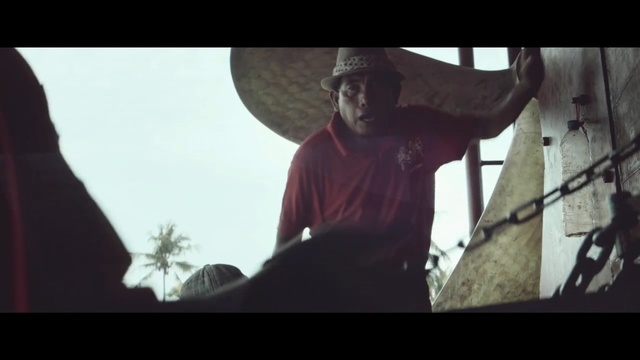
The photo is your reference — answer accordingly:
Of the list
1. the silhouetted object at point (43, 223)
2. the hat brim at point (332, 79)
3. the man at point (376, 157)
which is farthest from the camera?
the hat brim at point (332, 79)

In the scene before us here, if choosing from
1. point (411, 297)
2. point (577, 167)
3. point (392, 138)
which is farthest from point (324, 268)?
point (577, 167)

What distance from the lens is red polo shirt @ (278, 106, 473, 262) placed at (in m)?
2.46

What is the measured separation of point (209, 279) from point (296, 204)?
36 cm

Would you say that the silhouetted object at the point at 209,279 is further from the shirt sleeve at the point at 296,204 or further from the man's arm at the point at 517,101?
the man's arm at the point at 517,101

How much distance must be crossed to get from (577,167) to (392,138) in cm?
56

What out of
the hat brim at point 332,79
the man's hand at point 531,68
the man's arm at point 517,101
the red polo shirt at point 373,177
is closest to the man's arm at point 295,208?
the red polo shirt at point 373,177

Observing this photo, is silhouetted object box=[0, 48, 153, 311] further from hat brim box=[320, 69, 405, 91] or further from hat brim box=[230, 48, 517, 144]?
hat brim box=[320, 69, 405, 91]

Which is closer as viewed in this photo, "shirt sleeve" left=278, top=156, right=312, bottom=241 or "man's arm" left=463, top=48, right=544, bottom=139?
"shirt sleeve" left=278, top=156, right=312, bottom=241

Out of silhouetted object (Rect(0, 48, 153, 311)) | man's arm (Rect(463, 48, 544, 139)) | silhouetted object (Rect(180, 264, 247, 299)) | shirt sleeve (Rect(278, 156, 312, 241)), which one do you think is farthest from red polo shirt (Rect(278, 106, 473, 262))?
silhouetted object (Rect(0, 48, 153, 311))

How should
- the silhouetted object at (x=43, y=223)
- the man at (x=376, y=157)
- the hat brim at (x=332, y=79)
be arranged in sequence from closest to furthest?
the silhouetted object at (x=43, y=223) → the man at (x=376, y=157) → the hat brim at (x=332, y=79)

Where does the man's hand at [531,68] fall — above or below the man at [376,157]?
above

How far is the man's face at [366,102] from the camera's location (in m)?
2.54
